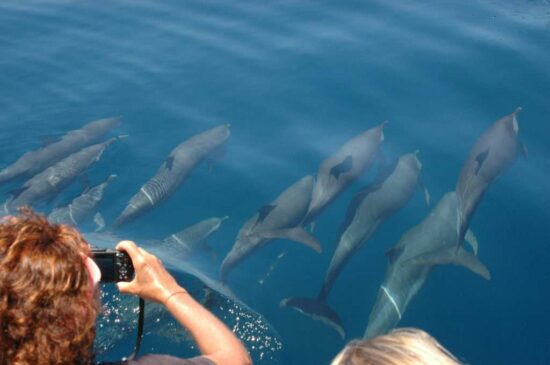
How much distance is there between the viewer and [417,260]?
23.4 ft

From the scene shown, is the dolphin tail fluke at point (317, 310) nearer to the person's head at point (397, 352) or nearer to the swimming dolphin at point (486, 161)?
the swimming dolphin at point (486, 161)

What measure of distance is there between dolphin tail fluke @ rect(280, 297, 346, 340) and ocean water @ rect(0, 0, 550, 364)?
0.11 metres

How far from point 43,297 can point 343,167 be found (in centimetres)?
653

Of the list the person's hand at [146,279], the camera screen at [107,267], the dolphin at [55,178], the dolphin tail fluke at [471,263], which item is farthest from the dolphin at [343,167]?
the camera screen at [107,267]

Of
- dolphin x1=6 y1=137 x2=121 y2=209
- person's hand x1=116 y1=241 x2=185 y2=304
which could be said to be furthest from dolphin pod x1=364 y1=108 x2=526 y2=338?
dolphin x1=6 y1=137 x2=121 y2=209

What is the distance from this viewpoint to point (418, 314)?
22.9ft

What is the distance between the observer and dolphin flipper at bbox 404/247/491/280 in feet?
22.8

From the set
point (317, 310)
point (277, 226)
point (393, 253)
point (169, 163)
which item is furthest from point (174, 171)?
point (393, 253)

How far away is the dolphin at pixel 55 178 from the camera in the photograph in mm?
8334

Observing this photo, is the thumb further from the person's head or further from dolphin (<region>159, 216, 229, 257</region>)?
dolphin (<region>159, 216, 229, 257</region>)

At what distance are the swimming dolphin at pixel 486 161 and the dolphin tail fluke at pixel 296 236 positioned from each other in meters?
1.85

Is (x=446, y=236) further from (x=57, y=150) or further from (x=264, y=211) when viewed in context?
(x=57, y=150)

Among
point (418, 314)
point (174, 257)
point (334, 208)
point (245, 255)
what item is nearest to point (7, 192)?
point (174, 257)

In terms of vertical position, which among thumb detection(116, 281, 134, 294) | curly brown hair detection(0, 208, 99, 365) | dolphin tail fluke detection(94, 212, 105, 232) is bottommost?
dolphin tail fluke detection(94, 212, 105, 232)
